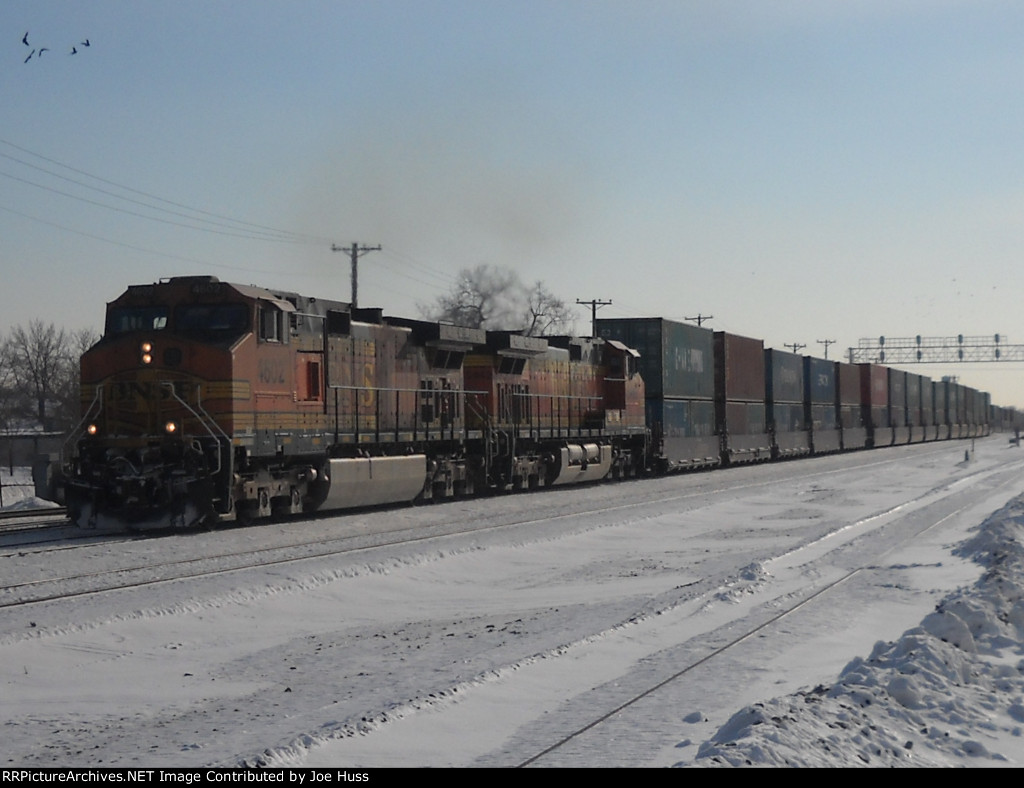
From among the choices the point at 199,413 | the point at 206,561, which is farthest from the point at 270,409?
the point at 206,561

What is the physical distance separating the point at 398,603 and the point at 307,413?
302 inches

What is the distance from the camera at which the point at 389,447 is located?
74.0 feet

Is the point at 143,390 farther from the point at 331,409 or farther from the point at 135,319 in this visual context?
the point at 331,409

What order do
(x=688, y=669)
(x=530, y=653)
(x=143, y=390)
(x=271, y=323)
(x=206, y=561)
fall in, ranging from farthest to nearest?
(x=271, y=323)
(x=143, y=390)
(x=206, y=561)
(x=530, y=653)
(x=688, y=669)

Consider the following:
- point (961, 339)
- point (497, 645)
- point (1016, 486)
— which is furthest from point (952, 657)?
point (961, 339)

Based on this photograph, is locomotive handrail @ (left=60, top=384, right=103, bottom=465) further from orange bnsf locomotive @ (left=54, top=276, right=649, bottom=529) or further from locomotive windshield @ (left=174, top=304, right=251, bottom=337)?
locomotive windshield @ (left=174, top=304, right=251, bottom=337)

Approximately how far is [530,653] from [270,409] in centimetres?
1029

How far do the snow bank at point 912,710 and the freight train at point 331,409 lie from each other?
1132cm

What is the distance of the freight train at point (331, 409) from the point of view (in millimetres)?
17500

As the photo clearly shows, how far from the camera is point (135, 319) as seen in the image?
18.7 meters

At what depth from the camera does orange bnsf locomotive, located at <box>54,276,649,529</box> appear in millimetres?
17359

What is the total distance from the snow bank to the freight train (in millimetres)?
11322

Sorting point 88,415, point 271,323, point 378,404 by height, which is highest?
point 271,323
